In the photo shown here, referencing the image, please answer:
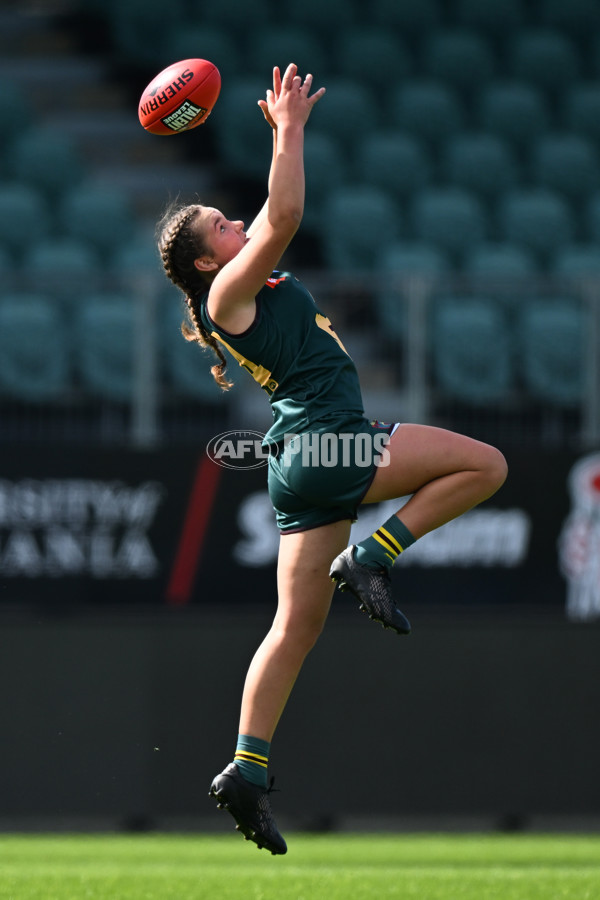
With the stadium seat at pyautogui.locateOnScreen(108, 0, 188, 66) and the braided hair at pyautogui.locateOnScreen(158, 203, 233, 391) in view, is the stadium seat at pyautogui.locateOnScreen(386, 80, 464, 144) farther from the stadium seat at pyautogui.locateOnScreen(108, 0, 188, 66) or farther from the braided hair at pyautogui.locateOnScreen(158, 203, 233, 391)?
the braided hair at pyautogui.locateOnScreen(158, 203, 233, 391)

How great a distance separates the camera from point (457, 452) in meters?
5.01

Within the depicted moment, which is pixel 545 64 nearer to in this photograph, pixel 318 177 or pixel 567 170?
pixel 567 170

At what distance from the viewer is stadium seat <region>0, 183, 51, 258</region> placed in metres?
12.1

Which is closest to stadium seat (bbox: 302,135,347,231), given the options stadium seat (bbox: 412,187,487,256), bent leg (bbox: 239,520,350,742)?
stadium seat (bbox: 412,187,487,256)

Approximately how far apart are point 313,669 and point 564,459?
2.11 m

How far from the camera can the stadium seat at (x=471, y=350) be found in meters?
9.45

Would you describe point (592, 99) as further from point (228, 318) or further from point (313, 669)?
point (228, 318)

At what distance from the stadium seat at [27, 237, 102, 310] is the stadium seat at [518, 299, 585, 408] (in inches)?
112

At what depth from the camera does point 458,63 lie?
14578mm

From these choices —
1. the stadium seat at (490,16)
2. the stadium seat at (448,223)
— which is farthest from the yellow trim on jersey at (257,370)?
the stadium seat at (490,16)

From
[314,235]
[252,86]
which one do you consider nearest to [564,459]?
[314,235]

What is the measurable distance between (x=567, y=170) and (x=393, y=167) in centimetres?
174

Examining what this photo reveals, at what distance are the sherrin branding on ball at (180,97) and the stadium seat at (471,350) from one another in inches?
A: 170
